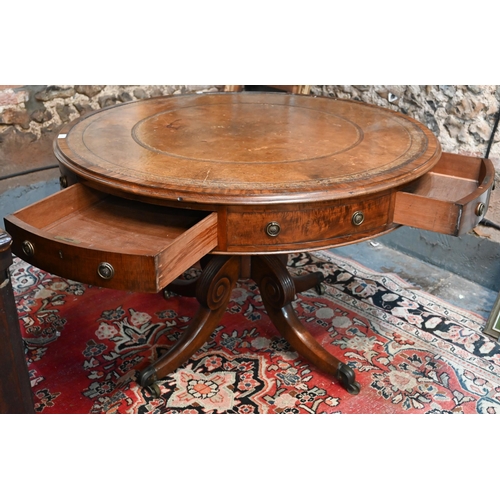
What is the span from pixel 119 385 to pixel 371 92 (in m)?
1.96

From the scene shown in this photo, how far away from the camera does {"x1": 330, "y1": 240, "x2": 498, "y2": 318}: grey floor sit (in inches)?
111

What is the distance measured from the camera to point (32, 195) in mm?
3230

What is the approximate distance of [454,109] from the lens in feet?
9.50

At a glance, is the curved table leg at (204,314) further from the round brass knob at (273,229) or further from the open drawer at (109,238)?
the round brass knob at (273,229)

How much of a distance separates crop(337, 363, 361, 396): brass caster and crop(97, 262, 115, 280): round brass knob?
40.6 inches

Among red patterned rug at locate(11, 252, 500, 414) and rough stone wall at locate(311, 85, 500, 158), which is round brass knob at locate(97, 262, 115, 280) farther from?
rough stone wall at locate(311, 85, 500, 158)

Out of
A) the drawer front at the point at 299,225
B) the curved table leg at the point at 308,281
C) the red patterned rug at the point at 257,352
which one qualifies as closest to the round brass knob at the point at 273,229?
the drawer front at the point at 299,225

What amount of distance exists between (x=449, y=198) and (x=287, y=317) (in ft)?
2.35

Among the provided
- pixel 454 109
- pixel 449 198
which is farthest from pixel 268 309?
pixel 454 109

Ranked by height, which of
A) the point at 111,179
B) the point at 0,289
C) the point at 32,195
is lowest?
the point at 32,195

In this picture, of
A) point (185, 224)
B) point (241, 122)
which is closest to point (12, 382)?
point (185, 224)

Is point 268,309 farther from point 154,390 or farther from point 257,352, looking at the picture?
point 154,390

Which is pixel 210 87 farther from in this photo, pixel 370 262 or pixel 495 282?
pixel 495 282

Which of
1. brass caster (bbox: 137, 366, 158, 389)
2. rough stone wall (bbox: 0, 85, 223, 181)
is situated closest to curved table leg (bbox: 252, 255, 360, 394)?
brass caster (bbox: 137, 366, 158, 389)
